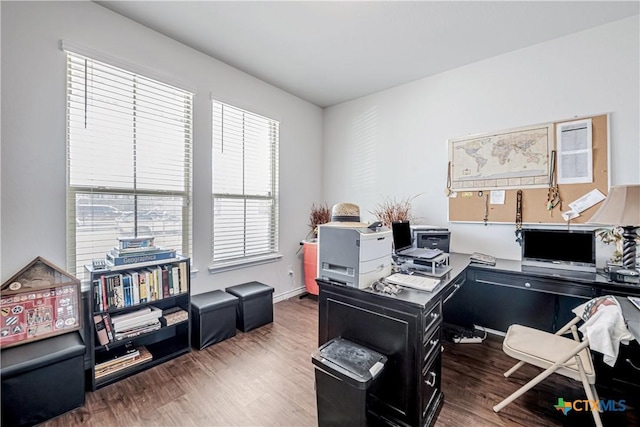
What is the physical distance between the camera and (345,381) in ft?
4.44

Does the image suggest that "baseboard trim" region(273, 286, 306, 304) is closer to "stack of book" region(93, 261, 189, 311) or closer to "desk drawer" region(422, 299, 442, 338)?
"stack of book" region(93, 261, 189, 311)

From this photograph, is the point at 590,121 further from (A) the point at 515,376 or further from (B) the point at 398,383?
(B) the point at 398,383

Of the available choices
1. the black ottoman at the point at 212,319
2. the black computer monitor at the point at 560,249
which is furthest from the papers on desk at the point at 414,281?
the black ottoman at the point at 212,319

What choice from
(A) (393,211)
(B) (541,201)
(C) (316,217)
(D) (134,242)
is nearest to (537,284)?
(B) (541,201)

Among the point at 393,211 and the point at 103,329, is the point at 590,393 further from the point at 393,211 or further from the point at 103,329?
the point at 103,329

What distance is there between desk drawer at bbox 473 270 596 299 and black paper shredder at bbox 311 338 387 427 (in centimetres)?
155

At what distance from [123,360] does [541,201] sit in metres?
4.06

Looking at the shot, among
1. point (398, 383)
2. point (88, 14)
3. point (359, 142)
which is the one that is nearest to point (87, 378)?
point (398, 383)

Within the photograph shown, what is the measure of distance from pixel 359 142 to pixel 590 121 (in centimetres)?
249

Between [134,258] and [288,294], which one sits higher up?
[134,258]

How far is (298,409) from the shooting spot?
1.76 meters

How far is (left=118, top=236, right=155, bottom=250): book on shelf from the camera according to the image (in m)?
2.13

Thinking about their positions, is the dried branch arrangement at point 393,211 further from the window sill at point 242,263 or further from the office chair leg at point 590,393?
the office chair leg at point 590,393

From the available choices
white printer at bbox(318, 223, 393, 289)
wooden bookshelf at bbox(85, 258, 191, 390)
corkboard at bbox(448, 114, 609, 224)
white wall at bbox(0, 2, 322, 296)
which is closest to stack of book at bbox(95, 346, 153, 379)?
wooden bookshelf at bbox(85, 258, 191, 390)
